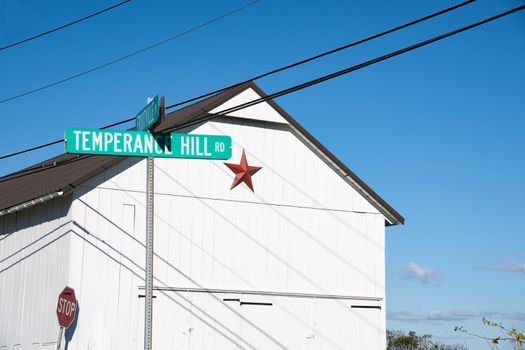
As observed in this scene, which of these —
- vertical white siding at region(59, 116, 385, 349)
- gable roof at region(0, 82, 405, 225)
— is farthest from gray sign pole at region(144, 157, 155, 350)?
vertical white siding at region(59, 116, 385, 349)

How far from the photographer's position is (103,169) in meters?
19.1

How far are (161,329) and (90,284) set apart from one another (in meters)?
1.95

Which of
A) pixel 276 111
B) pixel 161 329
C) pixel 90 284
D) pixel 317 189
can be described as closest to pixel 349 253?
pixel 317 189

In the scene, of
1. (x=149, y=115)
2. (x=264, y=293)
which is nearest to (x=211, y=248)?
(x=264, y=293)

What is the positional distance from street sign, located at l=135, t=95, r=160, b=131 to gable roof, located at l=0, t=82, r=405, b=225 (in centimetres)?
648

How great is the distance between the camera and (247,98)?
70.6 ft

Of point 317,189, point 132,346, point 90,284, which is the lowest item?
point 132,346

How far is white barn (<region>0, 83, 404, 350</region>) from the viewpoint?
738 inches

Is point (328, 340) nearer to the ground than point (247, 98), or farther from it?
nearer to the ground

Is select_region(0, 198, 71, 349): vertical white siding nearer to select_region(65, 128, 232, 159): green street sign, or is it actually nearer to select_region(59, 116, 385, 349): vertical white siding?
select_region(59, 116, 385, 349): vertical white siding

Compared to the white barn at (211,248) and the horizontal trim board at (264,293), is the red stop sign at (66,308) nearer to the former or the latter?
the white barn at (211,248)

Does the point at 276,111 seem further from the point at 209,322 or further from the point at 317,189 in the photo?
the point at 209,322

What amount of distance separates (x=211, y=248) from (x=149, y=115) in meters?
9.63

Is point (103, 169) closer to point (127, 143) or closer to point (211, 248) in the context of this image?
point (211, 248)
